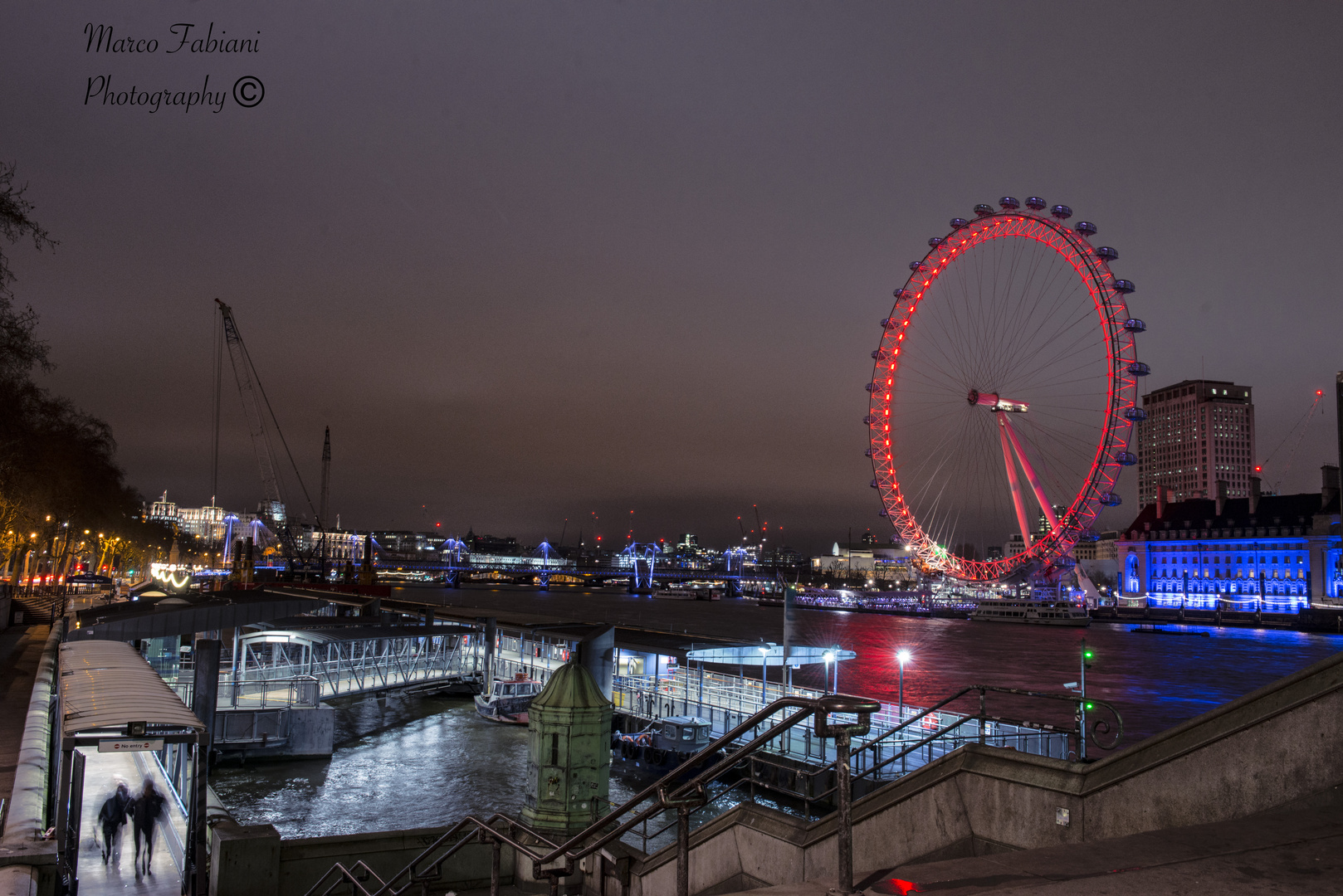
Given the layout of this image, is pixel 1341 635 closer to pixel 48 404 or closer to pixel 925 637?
pixel 925 637

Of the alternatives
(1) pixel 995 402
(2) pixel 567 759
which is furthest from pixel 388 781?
(1) pixel 995 402

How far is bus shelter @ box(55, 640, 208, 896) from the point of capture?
11172mm

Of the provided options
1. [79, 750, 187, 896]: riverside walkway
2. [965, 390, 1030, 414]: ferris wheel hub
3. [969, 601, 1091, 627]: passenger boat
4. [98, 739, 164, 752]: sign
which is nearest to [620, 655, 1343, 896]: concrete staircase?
[98, 739, 164, 752]: sign

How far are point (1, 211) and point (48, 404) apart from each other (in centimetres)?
2742

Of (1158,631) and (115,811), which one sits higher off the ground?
(115,811)

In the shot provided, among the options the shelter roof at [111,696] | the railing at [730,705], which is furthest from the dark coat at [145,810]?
the railing at [730,705]

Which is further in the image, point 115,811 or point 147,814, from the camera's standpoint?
point 147,814

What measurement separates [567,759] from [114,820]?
7.21 meters

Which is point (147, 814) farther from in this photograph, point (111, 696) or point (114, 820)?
point (111, 696)

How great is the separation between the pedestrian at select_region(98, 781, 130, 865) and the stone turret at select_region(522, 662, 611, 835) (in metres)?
6.25

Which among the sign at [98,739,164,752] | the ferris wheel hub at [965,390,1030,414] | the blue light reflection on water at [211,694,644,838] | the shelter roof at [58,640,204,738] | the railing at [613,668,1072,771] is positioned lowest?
the blue light reflection on water at [211,694,644,838]

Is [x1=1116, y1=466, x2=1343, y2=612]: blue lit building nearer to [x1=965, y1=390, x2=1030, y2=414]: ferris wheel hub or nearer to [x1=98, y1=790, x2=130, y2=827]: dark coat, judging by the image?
[x1=965, y1=390, x2=1030, y2=414]: ferris wheel hub

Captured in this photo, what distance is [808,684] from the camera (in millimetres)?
65500

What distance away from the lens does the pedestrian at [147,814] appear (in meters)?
15.1
